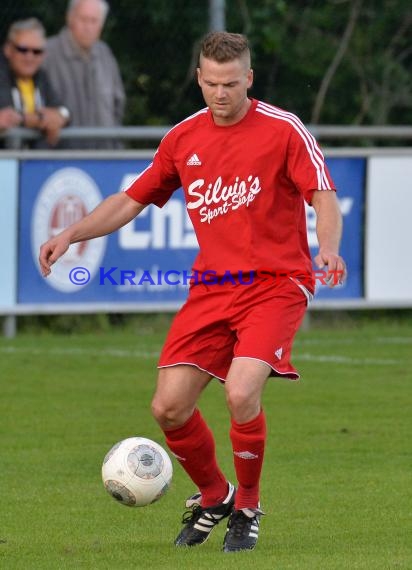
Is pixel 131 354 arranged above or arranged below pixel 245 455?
below

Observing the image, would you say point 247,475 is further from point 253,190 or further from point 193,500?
point 253,190

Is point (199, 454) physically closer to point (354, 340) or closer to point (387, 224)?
point (354, 340)

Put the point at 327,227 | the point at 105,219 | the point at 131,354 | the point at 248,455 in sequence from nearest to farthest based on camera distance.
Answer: the point at 327,227 → the point at 248,455 → the point at 105,219 → the point at 131,354

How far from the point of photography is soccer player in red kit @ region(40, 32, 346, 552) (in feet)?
20.8

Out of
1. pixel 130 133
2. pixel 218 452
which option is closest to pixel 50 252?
pixel 218 452

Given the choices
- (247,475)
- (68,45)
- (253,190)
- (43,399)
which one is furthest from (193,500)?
(68,45)

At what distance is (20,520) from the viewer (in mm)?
6988

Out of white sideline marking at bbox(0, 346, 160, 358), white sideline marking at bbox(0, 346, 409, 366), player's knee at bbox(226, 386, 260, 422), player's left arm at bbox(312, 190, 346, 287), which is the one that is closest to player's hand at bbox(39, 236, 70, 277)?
player's knee at bbox(226, 386, 260, 422)

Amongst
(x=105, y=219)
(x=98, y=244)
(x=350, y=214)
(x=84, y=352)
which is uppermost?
(x=105, y=219)

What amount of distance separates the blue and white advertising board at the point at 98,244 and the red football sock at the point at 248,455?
252 inches

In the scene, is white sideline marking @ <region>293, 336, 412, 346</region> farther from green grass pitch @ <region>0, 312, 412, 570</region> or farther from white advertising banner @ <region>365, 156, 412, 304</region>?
white advertising banner @ <region>365, 156, 412, 304</region>

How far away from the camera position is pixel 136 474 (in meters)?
6.58

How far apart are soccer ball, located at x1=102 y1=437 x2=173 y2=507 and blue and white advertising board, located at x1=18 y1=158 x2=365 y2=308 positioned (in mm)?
6133

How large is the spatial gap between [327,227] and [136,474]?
129 centimetres
